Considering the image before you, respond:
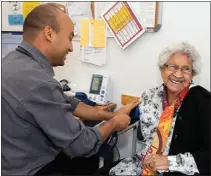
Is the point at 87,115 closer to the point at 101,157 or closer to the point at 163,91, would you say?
the point at 101,157

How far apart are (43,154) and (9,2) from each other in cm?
179

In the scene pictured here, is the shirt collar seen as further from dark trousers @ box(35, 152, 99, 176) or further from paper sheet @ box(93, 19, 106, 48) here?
paper sheet @ box(93, 19, 106, 48)

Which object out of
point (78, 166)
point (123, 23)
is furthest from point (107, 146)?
point (123, 23)

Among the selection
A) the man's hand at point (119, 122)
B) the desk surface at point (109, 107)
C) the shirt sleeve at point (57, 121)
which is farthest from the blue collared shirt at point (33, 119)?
the desk surface at point (109, 107)

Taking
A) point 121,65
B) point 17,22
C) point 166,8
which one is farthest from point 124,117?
point 17,22

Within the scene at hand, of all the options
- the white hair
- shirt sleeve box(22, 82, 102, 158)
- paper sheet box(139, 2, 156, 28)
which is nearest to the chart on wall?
paper sheet box(139, 2, 156, 28)

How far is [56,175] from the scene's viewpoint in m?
1.41

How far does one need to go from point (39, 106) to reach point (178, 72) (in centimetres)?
82

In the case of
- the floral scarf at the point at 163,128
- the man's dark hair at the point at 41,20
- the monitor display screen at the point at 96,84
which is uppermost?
the man's dark hair at the point at 41,20

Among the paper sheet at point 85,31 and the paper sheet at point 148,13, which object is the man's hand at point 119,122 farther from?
the paper sheet at point 85,31

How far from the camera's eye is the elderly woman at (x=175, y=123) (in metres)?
1.39

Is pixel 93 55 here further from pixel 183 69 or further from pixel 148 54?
pixel 183 69

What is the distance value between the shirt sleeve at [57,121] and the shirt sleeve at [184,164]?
468 mm

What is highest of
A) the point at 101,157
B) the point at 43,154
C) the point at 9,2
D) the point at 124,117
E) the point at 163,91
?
the point at 9,2
